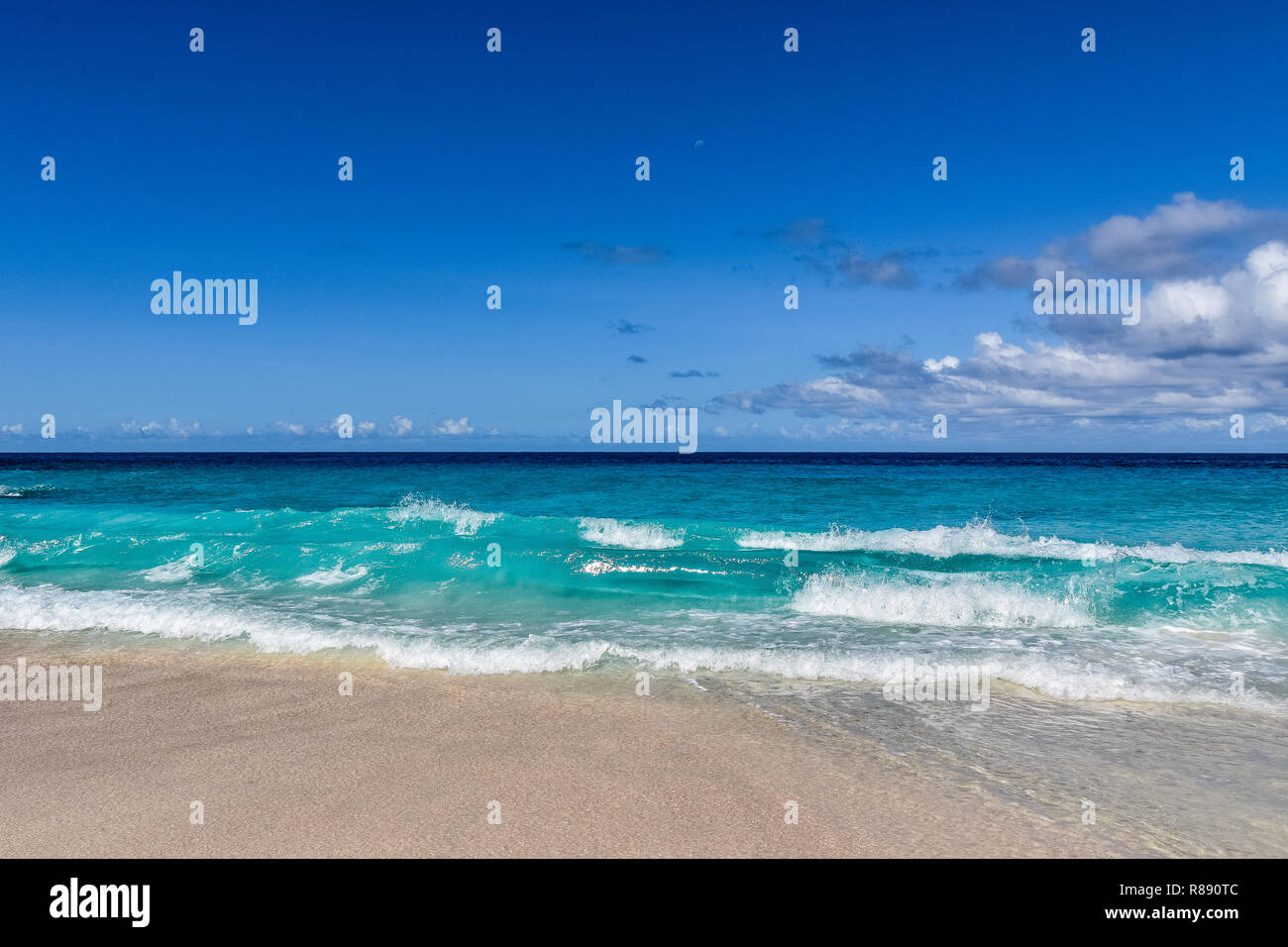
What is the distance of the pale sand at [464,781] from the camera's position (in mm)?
3939

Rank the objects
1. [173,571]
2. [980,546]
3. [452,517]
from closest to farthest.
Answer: [173,571] < [980,546] < [452,517]

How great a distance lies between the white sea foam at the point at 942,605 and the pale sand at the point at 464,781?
4.41 m

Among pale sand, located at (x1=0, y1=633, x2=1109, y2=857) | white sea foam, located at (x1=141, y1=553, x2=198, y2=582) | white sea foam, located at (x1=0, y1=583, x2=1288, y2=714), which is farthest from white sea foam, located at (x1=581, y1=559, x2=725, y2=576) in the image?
white sea foam, located at (x1=141, y1=553, x2=198, y2=582)

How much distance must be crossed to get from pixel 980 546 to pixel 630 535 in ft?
24.9

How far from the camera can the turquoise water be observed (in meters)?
7.76

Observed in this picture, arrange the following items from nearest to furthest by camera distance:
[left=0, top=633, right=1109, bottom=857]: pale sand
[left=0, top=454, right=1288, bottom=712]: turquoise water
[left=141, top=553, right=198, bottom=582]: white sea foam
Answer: [left=0, top=633, right=1109, bottom=857]: pale sand
[left=0, top=454, right=1288, bottom=712]: turquoise water
[left=141, top=553, right=198, bottom=582]: white sea foam

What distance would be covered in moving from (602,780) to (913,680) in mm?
3636

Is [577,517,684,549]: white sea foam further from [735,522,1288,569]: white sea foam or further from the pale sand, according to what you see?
the pale sand

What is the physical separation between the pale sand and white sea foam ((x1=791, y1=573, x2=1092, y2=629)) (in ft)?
14.5

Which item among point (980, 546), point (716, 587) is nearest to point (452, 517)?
point (716, 587)

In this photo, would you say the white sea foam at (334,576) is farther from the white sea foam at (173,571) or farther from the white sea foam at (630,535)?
the white sea foam at (630,535)

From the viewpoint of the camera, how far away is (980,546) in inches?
602

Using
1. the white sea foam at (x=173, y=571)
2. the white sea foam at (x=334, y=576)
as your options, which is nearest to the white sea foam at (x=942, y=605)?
the white sea foam at (x=334, y=576)

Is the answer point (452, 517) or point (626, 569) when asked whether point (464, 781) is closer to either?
point (626, 569)
